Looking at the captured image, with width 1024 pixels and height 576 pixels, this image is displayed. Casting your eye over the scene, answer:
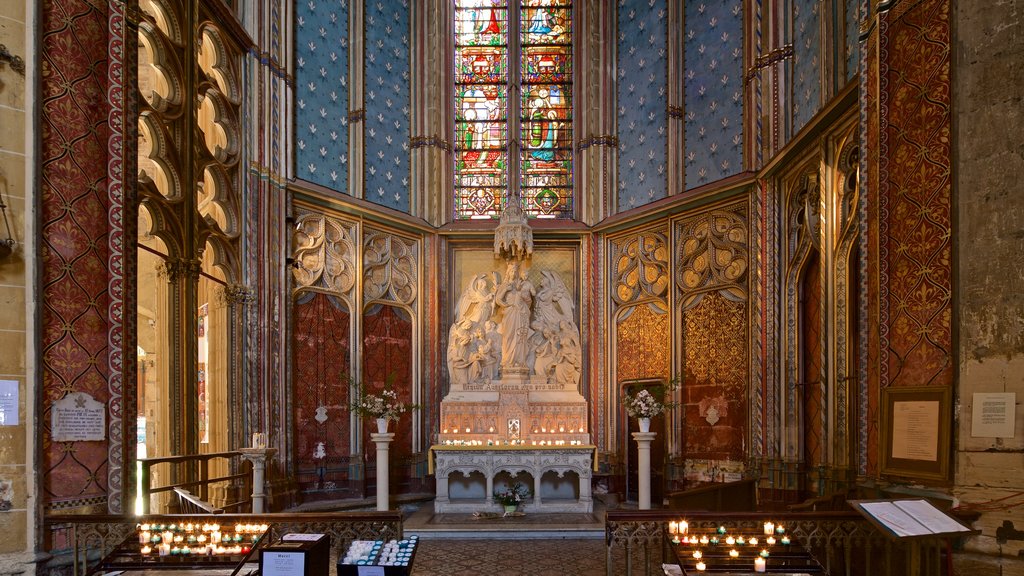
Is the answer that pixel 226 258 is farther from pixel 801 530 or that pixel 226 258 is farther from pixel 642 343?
pixel 801 530

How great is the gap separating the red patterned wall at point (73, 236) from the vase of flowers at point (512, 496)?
21.2 ft

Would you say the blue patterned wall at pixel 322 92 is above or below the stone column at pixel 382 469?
above

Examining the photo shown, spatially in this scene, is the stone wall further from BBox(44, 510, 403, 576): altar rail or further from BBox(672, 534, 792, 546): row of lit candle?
BBox(44, 510, 403, 576): altar rail

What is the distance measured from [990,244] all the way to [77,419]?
25.4 ft

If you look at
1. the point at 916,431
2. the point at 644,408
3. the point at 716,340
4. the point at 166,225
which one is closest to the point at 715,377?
the point at 716,340

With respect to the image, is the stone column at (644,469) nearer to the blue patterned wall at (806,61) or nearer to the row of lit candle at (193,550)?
the blue patterned wall at (806,61)

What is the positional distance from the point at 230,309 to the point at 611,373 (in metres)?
7.49

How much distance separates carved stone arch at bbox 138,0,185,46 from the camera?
886cm

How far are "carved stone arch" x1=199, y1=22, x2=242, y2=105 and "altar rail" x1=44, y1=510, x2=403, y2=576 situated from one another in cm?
648

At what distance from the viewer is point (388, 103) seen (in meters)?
14.6

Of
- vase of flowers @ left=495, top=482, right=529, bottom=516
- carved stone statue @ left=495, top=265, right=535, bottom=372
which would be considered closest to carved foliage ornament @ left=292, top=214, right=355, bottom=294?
carved stone statue @ left=495, top=265, right=535, bottom=372

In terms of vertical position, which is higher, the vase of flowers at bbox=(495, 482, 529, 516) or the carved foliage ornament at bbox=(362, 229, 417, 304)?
the carved foliage ornament at bbox=(362, 229, 417, 304)

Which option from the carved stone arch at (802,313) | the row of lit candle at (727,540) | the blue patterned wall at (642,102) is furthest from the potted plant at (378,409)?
the row of lit candle at (727,540)

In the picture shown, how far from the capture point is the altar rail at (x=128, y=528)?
19.1 feet
